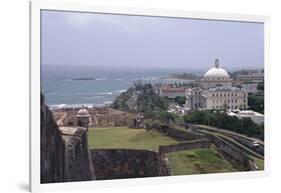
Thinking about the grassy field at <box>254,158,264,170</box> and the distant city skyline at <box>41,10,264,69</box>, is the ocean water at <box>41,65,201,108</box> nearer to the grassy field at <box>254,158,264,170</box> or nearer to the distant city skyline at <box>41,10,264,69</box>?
the distant city skyline at <box>41,10,264,69</box>

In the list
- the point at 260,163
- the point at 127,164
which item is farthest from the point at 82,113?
the point at 260,163

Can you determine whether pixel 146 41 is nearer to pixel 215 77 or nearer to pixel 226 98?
pixel 215 77

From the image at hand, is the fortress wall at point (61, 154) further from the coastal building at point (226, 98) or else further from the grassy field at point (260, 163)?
the grassy field at point (260, 163)

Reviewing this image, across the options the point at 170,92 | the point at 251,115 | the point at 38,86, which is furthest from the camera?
the point at 251,115

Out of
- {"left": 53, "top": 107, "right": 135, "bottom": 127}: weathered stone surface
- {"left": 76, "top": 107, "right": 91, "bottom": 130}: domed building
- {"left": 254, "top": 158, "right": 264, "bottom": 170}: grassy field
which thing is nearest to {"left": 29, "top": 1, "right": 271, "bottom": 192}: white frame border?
{"left": 254, "top": 158, "right": 264, "bottom": 170}: grassy field
